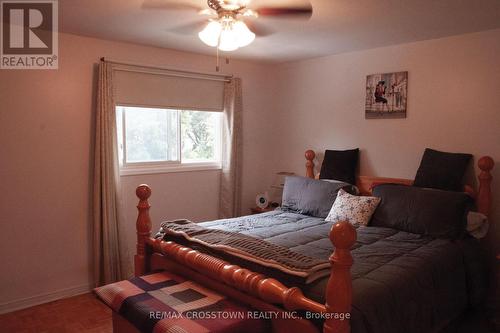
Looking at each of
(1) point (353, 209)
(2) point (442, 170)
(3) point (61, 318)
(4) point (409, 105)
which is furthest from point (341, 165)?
(3) point (61, 318)

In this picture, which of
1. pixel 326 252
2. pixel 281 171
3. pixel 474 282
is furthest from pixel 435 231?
pixel 281 171

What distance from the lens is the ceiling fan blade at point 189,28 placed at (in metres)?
2.74

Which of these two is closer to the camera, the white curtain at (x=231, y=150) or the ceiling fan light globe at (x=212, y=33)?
the ceiling fan light globe at (x=212, y=33)

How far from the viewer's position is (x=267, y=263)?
1.85 metres

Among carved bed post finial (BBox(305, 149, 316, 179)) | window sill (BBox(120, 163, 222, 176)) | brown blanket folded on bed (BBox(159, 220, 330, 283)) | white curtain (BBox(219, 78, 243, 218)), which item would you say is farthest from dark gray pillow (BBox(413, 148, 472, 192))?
window sill (BBox(120, 163, 222, 176))

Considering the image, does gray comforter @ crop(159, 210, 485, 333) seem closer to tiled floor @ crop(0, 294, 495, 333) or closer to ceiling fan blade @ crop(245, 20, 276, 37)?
tiled floor @ crop(0, 294, 495, 333)

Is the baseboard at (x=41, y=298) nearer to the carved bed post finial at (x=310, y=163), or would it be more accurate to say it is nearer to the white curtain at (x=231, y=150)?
the white curtain at (x=231, y=150)

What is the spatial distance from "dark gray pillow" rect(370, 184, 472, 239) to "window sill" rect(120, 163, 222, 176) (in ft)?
6.05

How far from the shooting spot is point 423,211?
2.77 m

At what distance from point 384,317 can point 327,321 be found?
442 millimetres

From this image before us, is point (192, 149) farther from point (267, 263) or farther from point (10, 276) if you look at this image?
point (267, 263)

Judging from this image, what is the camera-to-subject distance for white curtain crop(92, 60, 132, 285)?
125 inches

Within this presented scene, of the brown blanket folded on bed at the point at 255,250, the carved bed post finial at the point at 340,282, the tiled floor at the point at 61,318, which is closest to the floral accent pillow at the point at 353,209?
the brown blanket folded on bed at the point at 255,250

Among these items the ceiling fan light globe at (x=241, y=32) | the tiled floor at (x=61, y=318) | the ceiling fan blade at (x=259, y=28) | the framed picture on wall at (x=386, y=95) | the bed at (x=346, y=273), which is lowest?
the tiled floor at (x=61, y=318)
